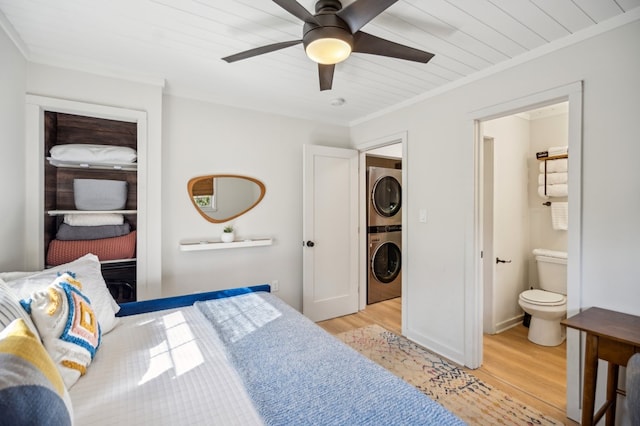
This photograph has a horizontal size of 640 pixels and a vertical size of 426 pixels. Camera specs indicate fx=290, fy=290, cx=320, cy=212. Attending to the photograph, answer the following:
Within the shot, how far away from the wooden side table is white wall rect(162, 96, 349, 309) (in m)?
2.42

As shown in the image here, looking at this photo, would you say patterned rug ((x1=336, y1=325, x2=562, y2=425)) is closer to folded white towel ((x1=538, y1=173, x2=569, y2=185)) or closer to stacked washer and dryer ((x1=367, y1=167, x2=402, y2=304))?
stacked washer and dryer ((x1=367, y1=167, x2=402, y2=304))

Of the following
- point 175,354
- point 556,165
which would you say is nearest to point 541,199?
point 556,165

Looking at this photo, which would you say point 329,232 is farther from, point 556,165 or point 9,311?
point 9,311

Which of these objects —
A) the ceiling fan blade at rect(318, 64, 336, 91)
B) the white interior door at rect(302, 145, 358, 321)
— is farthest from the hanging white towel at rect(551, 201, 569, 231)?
the ceiling fan blade at rect(318, 64, 336, 91)

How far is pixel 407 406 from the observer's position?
96 cm

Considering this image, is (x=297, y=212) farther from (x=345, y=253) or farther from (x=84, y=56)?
(x=84, y=56)

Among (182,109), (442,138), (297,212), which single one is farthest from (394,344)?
(182,109)

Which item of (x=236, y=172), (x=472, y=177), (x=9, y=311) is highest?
(x=236, y=172)

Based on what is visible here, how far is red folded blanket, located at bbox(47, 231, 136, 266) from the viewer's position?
2162 mm

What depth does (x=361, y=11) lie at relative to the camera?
127cm

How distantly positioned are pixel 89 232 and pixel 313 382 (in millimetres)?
2251

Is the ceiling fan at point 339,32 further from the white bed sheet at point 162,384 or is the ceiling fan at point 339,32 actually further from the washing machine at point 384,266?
the washing machine at point 384,266

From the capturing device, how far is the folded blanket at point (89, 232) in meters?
2.25

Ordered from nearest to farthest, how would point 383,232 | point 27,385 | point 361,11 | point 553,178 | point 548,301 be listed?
point 27,385 → point 361,11 → point 548,301 → point 553,178 → point 383,232
